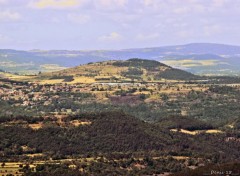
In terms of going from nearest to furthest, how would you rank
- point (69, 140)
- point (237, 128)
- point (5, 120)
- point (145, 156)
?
point (145, 156) → point (69, 140) → point (5, 120) → point (237, 128)

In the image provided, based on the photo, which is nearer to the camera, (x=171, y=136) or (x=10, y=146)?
(x=10, y=146)

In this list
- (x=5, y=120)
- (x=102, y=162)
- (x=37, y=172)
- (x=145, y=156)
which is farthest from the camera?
(x=5, y=120)

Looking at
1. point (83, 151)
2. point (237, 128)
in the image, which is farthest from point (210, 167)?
point (237, 128)

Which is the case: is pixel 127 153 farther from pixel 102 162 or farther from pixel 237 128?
pixel 237 128

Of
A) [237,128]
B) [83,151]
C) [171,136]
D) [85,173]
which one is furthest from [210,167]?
[237,128]

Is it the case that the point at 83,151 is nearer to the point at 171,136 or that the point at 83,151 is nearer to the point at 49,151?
the point at 49,151

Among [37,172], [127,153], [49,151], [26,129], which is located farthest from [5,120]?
[37,172]

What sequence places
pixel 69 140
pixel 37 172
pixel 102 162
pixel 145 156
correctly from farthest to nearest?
pixel 69 140, pixel 145 156, pixel 102 162, pixel 37 172

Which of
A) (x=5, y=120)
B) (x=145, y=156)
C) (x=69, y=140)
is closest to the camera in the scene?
(x=145, y=156)

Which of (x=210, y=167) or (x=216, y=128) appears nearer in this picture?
(x=210, y=167)
